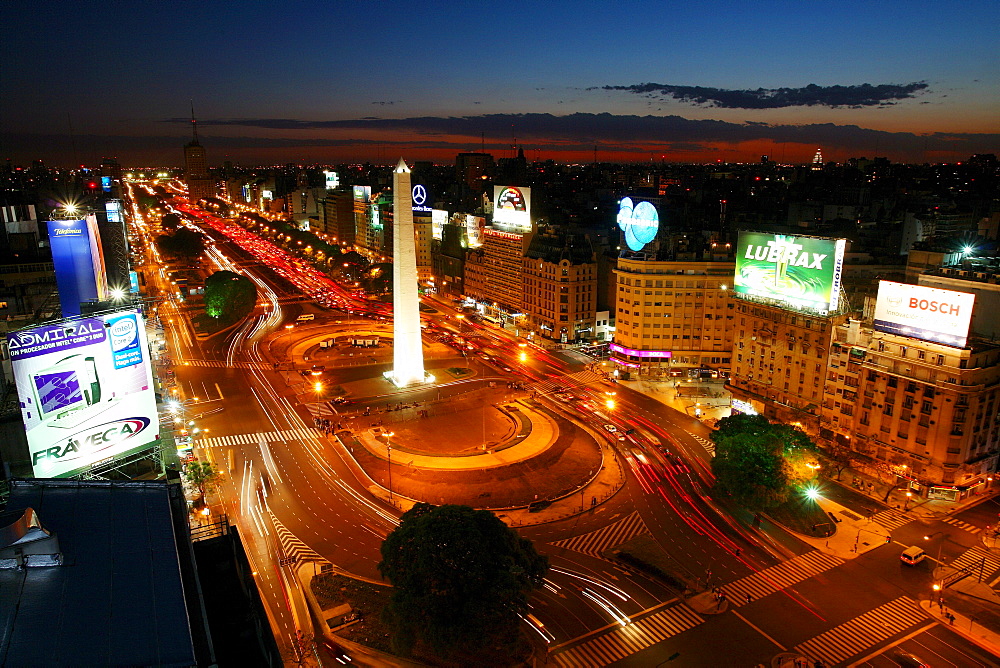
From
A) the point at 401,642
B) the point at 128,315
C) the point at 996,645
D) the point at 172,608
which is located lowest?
the point at 996,645

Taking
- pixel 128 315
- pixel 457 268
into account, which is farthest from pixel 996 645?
pixel 457 268

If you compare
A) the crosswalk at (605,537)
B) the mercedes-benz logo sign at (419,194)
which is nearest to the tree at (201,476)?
the crosswalk at (605,537)

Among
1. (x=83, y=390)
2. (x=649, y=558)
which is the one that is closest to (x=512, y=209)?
(x=649, y=558)

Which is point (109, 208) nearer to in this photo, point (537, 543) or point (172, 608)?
point (537, 543)

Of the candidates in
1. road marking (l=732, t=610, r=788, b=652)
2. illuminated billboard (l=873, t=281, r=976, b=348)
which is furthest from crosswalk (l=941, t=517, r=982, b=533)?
road marking (l=732, t=610, r=788, b=652)

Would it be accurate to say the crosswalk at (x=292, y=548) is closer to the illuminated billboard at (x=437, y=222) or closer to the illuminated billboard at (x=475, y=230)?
the illuminated billboard at (x=475, y=230)

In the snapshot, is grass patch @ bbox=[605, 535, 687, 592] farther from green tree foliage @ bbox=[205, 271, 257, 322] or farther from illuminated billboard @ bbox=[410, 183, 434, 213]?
illuminated billboard @ bbox=[410, 183, 434, 213]

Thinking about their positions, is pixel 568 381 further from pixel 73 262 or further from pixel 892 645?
pixel 73 262
